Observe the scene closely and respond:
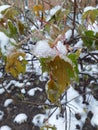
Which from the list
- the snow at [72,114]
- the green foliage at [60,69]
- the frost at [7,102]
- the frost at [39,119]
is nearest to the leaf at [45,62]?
the green foliage at [60,69]

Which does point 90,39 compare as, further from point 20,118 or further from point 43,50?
point 20,118

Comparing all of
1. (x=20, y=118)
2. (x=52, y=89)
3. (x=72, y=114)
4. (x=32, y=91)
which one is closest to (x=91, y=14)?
(x=52, y=89)

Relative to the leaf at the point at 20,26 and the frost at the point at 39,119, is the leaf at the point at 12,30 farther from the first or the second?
the frost at the point at 39,119

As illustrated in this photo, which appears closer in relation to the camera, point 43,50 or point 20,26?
point 43,50

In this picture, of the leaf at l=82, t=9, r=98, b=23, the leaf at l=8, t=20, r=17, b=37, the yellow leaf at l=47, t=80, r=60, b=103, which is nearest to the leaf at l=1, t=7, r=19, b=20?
the leaf at l=8, t=20, r=17, b=37

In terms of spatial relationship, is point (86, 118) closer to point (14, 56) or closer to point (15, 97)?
point (15, 97)

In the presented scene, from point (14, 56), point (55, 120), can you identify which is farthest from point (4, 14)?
point (55, 120)

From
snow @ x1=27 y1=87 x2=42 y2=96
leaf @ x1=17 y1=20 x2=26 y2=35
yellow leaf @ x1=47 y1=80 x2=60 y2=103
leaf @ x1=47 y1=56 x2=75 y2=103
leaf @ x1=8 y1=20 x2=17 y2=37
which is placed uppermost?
leaf @ x1=17 y1=20 x2=26 y2=35

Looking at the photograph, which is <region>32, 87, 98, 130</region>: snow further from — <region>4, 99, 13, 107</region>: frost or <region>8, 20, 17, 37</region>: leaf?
<region>8, 20, 17, 37</region>: leaf
